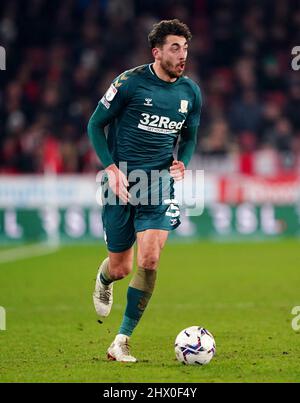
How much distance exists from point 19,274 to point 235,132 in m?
7.40

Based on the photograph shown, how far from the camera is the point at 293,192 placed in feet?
57.8

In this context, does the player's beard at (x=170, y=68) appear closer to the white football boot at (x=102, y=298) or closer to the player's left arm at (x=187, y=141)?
the player's left arm at (x=187, y=141)

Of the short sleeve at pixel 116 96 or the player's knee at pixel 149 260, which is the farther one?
the short sleeve at pixel 116 96

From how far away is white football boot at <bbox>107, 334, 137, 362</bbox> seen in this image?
21.8 feet

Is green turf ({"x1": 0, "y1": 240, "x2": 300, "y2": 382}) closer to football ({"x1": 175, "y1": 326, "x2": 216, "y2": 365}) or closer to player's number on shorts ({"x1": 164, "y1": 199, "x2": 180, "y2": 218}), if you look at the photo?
football ({"x1": 175, "y1": 326, "x2": 216, "y2": 365})

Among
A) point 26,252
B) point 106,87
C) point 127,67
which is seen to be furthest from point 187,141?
point 127,67

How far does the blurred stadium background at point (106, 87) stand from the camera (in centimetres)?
1750

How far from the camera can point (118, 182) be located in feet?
22.6

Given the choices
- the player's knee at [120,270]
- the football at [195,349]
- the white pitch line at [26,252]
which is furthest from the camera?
the white pitch line at [26,252]

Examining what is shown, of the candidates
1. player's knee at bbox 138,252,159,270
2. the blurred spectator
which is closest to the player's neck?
player's knee at bbox 138,252,159,270

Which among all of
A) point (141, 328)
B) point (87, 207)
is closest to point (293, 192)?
point (87, 207)

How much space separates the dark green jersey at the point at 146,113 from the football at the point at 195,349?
1.32 meters

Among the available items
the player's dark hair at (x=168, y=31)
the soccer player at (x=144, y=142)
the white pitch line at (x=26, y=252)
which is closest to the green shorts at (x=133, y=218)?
the soccer player at (x=144, y=142)

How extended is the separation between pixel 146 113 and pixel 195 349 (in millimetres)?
1757
